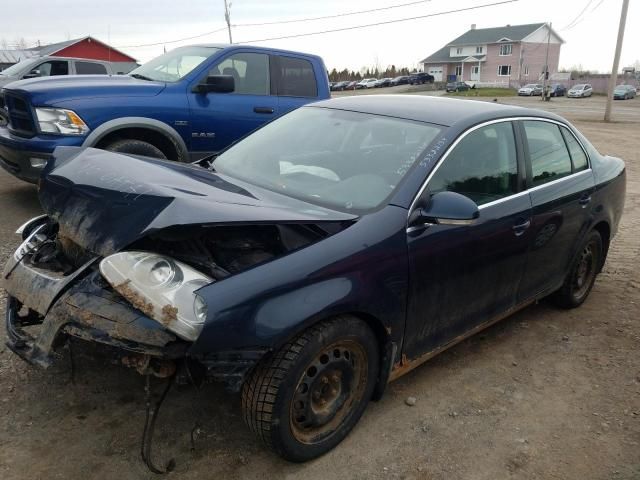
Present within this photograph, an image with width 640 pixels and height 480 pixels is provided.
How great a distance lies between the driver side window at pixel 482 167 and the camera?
3129mm

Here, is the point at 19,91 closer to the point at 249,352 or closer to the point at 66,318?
the point at 66,318

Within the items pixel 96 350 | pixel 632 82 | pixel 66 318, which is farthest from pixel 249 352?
pixel 632 82

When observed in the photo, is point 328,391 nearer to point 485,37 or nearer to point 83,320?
point 83,320

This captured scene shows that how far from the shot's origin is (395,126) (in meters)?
3.38

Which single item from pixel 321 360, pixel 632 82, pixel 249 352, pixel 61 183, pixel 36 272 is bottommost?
pixel 632 82

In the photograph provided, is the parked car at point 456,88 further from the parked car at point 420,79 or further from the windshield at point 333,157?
the windshield at point 333,157

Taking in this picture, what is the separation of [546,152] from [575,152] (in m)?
0.50

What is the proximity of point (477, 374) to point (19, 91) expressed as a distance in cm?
503

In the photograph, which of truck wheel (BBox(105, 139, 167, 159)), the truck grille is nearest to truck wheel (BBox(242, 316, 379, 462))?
truck wheel (BBox(105, 139, 167, 159))

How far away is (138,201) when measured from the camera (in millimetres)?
2461

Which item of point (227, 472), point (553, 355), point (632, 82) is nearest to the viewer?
point (227, 472)

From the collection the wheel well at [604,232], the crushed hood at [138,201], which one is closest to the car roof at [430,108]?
the crushed hood at [138,201]

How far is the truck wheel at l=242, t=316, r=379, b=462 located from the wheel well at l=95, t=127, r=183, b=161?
4.01 metres

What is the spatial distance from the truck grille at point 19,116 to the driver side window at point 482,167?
434 centimetres
